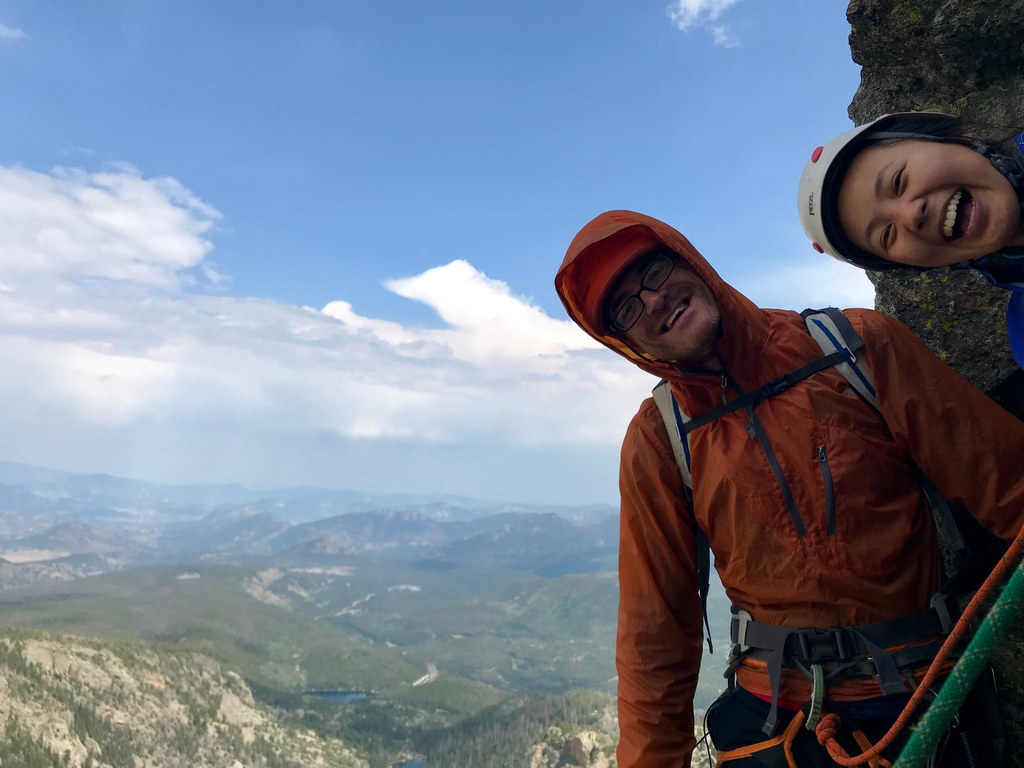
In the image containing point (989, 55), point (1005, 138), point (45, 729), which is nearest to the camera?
point (1005, 138)

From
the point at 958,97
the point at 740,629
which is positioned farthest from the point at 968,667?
the point at 958,97

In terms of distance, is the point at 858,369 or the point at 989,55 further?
the point at 989,55

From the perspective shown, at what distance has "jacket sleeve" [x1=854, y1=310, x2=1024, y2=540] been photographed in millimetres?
3311

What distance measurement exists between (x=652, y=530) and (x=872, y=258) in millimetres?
2017

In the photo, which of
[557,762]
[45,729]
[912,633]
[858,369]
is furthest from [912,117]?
[557,762]

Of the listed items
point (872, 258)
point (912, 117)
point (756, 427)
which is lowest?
point (756, 427)

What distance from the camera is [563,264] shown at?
416 cm

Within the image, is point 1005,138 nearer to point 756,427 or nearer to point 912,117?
point 912,117

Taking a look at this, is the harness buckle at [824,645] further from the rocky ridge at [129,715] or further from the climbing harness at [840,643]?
the rocky ridge at [129,715]

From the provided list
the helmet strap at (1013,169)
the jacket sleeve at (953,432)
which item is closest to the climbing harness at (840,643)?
the jacket sleeve at (953,432)

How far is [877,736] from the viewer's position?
3.53 meters

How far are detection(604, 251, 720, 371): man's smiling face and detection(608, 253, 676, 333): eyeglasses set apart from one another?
0.06ft

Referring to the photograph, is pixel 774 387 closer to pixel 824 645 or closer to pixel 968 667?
pixel 824 645

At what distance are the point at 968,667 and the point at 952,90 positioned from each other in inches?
→ 199
